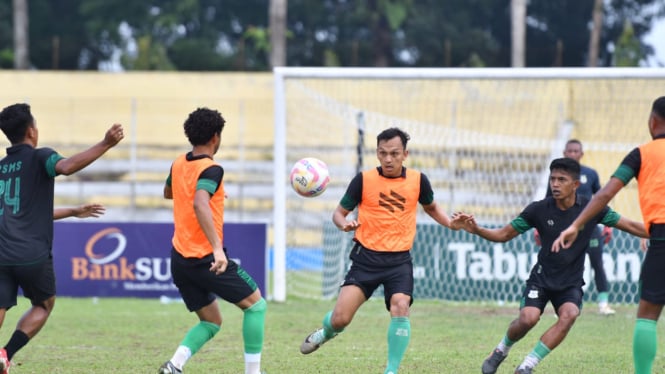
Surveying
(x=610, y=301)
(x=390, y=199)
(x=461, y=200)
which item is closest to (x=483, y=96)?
(x=461, y=200)

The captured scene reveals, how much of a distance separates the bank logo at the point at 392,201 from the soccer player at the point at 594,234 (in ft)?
15.4

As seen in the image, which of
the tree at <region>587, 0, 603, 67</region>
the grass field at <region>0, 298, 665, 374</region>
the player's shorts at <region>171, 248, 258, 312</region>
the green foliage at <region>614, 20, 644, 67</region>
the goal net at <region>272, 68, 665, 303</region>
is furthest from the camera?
the tree at <region>587, 0, 603, 67</region>

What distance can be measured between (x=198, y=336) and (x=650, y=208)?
3.27 meters

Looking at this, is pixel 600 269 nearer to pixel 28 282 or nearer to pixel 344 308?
pixel 344 308

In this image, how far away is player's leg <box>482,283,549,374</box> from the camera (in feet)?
26.8

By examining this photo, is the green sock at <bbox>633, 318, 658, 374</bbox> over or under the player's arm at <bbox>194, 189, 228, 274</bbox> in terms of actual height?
under

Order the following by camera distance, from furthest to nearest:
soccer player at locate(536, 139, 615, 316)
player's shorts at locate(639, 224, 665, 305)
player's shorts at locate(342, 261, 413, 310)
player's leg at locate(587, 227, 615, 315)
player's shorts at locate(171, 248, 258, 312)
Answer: player's leg at locate(587, 227, 615, 315) < soccer player at locate(536, 139, 615, 316) < player's shorts at locate(342, 261, 413, 310) < player's shorts at locate(171, 248, 258, 312) < player's shorts at locate(639, 224, 665, 305)

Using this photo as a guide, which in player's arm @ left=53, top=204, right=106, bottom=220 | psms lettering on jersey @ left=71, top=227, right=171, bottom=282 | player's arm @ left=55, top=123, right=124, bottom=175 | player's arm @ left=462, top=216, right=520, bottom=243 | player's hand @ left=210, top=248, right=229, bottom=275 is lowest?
psms lettering on jersey @ left=71, top=227, right=171, bottom=282

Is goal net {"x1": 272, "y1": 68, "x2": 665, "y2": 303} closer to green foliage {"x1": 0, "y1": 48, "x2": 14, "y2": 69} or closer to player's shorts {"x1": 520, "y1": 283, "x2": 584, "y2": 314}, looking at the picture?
player's shorts {"x1": 520, "y1": 283, "x2": 584, "y2": 314}

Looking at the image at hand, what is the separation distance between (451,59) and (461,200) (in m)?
13.1

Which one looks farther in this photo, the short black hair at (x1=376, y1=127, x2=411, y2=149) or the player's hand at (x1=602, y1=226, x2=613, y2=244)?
the player's hand at (x1=602, y1=226, x2=613, y2=244)

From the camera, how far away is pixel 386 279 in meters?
8.31

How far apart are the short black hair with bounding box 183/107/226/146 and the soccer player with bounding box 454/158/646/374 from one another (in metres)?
2.08

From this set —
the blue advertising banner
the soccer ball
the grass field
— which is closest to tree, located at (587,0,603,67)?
the grass field
